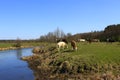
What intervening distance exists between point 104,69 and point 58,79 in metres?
3.67

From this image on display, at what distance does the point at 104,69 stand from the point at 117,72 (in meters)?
1.26

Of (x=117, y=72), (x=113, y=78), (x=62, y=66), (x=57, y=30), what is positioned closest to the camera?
(x=113, y=78)

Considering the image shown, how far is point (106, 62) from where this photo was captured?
21750 mm

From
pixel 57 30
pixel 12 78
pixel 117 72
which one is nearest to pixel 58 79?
pixel 117 72

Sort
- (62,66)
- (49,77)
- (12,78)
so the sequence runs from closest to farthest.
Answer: (49,77) < (62,66) < (12,78)

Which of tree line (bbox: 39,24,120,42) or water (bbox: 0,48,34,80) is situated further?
tree line (bbox: 39,24,120,42)

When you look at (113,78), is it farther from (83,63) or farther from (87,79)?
(83,63)

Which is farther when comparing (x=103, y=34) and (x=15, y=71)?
(x=103, y=34)

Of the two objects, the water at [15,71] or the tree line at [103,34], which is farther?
the tree line at [103,34]

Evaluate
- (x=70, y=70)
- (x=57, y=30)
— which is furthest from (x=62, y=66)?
(x=57, y=30)

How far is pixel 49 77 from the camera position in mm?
21250

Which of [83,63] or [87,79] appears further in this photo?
[83,63]

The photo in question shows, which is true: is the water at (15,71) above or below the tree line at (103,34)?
below

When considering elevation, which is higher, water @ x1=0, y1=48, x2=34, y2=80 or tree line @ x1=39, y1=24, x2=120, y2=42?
tree line @ x1=39, y1=24, x2=120, y2=42
